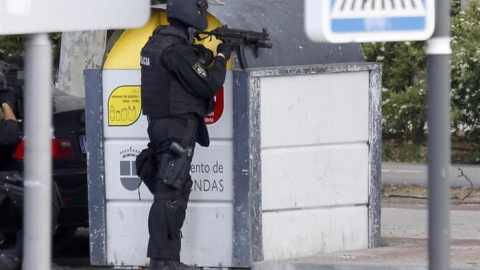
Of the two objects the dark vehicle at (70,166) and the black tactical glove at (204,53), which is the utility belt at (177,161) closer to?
the black tactical glove at (204,53)

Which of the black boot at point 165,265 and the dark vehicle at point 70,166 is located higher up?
the dark vehicle at point 70,166

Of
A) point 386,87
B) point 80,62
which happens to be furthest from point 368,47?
A: point 80,62

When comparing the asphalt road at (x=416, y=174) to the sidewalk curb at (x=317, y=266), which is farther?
the asphalt road at (x=416, y=174)

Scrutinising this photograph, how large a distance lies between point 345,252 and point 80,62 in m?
6.44

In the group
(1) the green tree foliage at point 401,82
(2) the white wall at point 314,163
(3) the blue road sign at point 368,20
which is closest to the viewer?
(3) the blue road sign at point 368,20

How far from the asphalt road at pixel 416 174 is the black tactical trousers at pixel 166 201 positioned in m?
6.19

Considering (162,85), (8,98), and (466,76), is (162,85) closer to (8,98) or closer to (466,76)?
(8,98)

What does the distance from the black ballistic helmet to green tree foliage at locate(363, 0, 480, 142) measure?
8583mm

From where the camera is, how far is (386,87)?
1641 cm

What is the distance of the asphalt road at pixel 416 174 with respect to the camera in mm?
13117

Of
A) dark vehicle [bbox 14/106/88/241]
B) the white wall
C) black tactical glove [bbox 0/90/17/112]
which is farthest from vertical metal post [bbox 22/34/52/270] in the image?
dark vehicle [bbox 14/106/88/241]

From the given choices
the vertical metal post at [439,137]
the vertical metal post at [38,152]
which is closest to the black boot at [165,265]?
the vertical metal post at [439,137]

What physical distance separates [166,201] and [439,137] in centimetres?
387

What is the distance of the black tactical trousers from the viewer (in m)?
7.07
